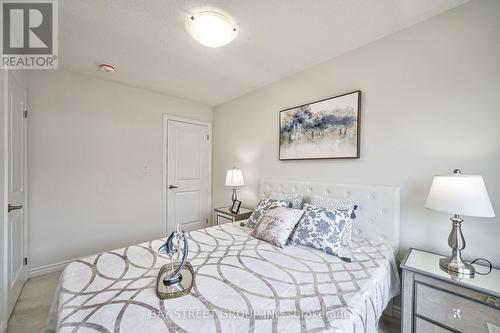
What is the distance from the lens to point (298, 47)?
6.75 ft

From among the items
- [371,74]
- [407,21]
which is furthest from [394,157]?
[407,21]

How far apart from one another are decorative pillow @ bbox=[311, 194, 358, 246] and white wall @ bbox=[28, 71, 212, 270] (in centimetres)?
245

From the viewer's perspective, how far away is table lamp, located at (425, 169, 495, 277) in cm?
124

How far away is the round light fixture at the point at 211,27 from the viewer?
1.60 m

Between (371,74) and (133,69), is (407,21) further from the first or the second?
(133,69)

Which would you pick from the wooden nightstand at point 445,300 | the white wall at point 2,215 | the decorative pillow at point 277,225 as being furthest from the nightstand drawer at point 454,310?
the white wall at point 2,215

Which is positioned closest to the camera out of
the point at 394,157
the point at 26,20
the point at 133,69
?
the point at 26,20

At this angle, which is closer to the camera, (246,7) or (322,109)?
(246,7)

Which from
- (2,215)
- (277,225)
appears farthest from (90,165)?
(277,225)

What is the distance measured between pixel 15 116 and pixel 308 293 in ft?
9.41

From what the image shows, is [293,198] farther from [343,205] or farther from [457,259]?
[457,259]

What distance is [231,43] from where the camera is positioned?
6.53 feet

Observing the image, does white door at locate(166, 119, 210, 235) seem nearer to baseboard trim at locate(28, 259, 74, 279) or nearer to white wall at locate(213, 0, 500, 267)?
baseboard trim at locate(28, 259, 74, 279)

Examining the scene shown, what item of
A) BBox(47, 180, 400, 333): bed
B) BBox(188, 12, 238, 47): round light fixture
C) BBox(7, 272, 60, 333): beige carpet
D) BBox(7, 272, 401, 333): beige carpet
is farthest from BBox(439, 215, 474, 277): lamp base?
BBox(7, 272, 60, 333): beige carpet
